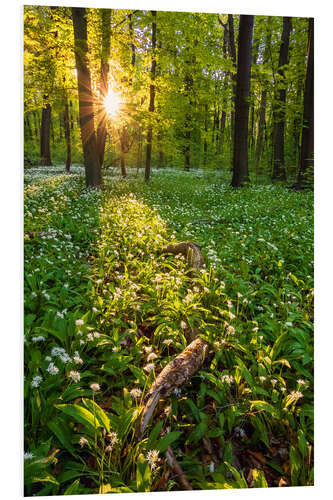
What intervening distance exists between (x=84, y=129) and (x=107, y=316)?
19.6 feet

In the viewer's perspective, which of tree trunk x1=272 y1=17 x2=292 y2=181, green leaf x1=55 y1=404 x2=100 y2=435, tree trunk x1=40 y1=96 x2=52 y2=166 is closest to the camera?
green leaf x1=55 y1=404 x2=100 y2=435

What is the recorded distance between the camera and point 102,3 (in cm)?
271

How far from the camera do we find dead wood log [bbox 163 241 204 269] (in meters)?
3.82

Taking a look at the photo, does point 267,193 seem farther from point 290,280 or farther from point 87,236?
point 87,236

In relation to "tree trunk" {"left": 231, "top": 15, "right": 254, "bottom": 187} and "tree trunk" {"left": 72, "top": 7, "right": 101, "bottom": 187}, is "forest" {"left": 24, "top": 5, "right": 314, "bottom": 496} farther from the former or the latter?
"tree trunk" {"left": 231, "top": 15, "right": 254, "bottom": 187}

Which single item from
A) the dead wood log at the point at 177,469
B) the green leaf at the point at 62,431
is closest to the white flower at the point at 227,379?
the dead wood log at the point at 177,469

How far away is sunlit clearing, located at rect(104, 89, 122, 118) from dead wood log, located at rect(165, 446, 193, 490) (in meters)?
8.28

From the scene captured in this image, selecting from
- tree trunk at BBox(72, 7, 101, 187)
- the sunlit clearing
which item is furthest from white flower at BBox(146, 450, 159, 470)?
the sunlit clearing

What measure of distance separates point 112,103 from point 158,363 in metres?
7.83

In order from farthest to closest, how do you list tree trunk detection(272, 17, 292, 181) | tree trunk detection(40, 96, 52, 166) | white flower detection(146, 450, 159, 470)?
tree trunk detection(40, 96, 52, 166) < tree trunk detection(272, 17, 292, 181) < white flower detection(146, 450, 159, 470)

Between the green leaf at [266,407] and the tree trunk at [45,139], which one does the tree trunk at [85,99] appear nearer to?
the tree trunk at [45,139]

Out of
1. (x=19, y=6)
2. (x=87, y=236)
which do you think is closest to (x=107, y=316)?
(x=87, y=236)

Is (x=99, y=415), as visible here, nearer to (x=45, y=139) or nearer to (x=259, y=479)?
(x=259, y=479)

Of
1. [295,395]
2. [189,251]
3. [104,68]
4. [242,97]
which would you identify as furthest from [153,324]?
[242,97]
